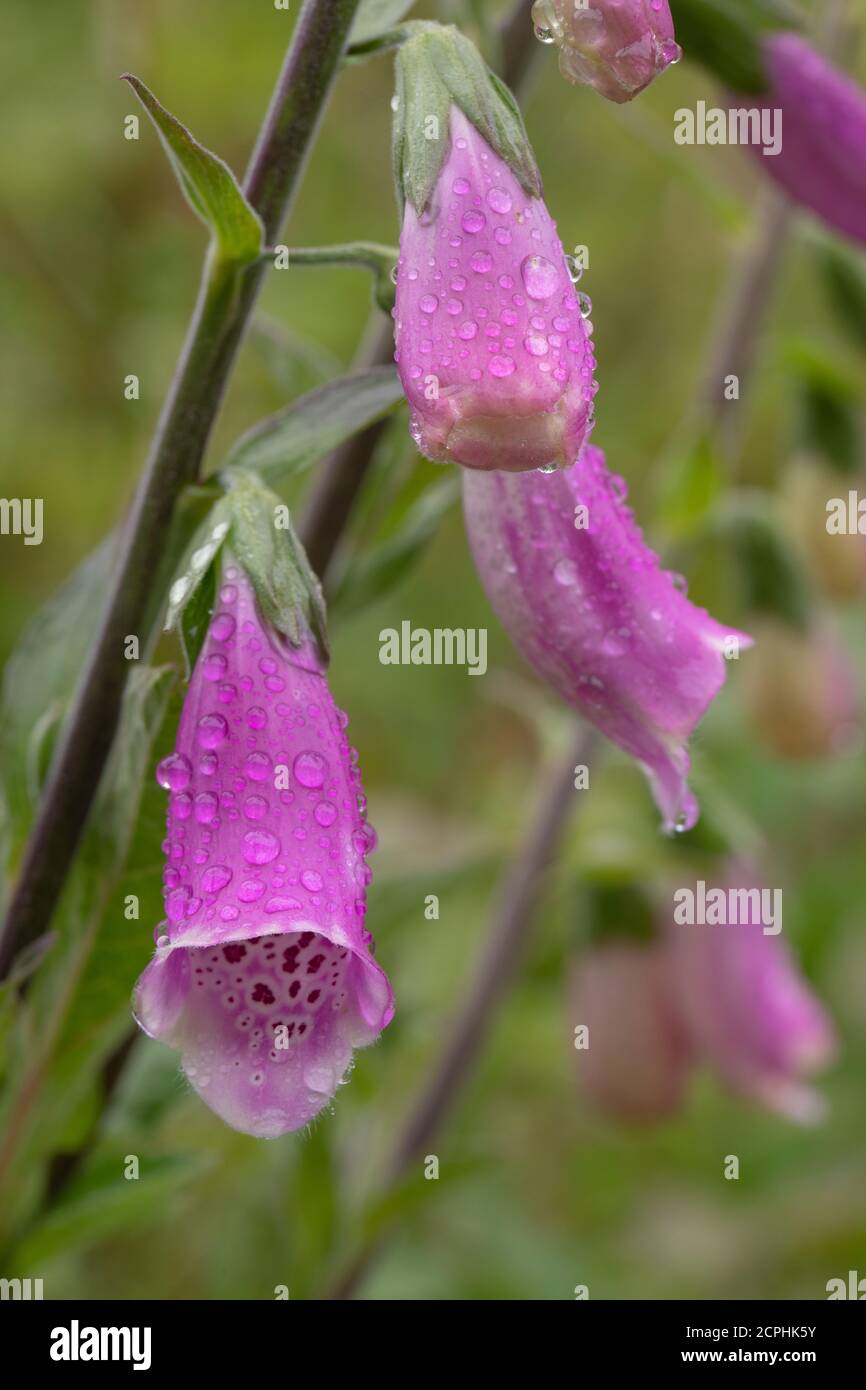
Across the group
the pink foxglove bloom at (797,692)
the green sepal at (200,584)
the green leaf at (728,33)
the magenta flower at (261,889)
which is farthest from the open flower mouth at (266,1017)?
the pink foxglove bloom at (797,692)

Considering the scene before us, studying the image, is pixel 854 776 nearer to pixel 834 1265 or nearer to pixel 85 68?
pixel 834 1265

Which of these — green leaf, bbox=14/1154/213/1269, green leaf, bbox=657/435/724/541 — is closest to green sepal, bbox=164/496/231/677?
green leaf, bbox=14/1154/213/1269

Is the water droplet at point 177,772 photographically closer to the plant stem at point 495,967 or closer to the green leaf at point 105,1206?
the green leaf at point 105,1206

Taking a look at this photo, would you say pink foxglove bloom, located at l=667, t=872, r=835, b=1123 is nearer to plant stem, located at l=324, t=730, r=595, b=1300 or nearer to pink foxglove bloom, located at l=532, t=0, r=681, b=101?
plant stem, located at l=324, t=730, r=595, b=1300

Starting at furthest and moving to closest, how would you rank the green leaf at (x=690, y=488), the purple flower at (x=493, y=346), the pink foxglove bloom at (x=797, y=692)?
1. the pink foxglove bloom at (x=797, y=692)
2. the green leaf at (x=690, y=488)
3. the purple flower at (x=493, y=346)

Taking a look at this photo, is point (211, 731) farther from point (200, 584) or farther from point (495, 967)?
point (495, 967)
